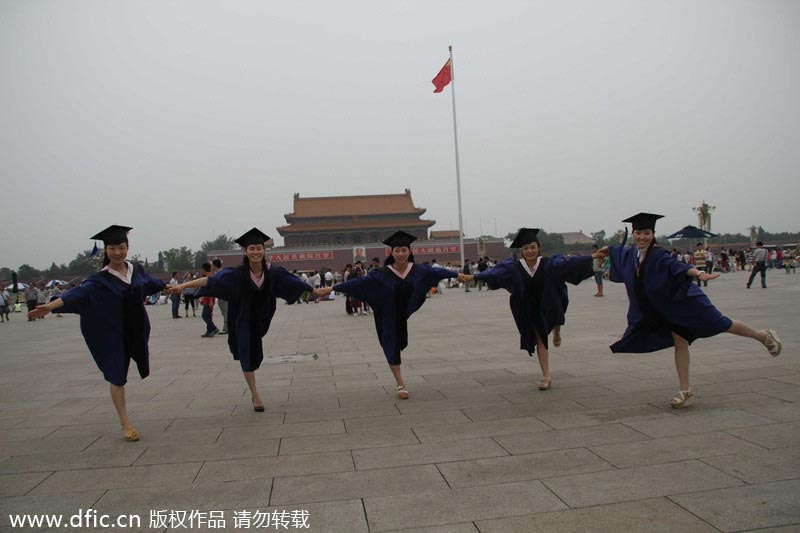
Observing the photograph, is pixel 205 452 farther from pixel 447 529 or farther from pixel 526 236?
pixel 526 236

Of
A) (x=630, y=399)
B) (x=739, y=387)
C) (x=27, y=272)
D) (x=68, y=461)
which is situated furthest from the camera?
(x=27, y=272)

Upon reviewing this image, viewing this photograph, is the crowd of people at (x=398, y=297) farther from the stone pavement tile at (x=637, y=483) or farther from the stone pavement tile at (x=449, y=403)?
the stone pavement tile at (x=637, y=483)

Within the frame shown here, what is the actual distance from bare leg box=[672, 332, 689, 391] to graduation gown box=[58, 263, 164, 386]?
4674 millimetres

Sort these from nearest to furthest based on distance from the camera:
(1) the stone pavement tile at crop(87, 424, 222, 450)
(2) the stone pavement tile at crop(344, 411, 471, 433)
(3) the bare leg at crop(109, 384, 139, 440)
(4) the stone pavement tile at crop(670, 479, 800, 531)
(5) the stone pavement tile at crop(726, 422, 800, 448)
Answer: (4) the stone pavement tile at crop(670, 479, 800, 531) → (5) the stone pavement tile at crop(726, 422, 800, 448) → (1) the stone pavement tile at crop(87, 424, 222, 450) → (3) the bare leg at crop(109, 384, 139, 440) → (2) the stone pavement tile at crop(344, 411, 471, 433)

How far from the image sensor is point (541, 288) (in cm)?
573

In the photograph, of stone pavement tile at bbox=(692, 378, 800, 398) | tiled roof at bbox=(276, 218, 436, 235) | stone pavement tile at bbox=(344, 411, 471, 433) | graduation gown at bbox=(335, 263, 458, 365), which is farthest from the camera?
tiled roof at bbox=(276, 218, 436, 235)

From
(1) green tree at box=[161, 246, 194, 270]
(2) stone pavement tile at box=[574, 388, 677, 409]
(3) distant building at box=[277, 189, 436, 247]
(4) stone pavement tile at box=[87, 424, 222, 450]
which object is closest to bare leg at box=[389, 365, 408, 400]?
(2) stone pavement tile at box=[574, 388, 677, 409]

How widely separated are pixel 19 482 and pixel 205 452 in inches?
44.6

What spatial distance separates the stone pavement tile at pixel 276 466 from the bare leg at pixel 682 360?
2915 mm

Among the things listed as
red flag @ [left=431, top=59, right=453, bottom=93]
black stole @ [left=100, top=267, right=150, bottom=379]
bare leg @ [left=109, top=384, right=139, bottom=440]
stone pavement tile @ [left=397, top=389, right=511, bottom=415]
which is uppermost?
red flag @ [left=431, top=59, right=453, bottom=93]

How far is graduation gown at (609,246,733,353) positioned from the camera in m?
4.70

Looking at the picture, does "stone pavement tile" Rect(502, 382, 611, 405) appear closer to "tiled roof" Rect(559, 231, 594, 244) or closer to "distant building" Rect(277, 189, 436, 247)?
"distant building" Rect(277, 189, 436, 247)

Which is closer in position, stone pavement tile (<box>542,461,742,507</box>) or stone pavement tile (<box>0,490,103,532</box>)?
stone pavement tile (<box>542,461,742,507</box>)

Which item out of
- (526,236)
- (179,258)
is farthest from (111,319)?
(179,258)
